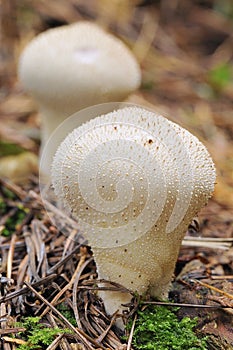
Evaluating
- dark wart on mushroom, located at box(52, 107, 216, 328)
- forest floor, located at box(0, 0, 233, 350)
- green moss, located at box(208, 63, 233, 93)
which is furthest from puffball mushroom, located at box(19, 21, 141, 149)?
green moss, located at box(208, 63, 233, 93)

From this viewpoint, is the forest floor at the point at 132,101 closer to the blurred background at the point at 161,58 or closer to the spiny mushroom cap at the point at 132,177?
the blurred background at the point at 161,58

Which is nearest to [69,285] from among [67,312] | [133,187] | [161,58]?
[67,312]

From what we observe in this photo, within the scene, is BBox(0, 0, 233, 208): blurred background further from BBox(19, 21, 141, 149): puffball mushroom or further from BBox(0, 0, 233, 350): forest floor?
BBox(19, 21, 141, 149): puffball mushroom

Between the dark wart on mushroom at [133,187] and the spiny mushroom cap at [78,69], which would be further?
the spiny mushroom cap at [78,69]

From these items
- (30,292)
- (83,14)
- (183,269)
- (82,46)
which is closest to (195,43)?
(83,14)

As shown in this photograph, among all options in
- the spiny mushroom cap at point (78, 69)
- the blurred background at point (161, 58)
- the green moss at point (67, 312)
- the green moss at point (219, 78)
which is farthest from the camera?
the green moss at point (219, 78)

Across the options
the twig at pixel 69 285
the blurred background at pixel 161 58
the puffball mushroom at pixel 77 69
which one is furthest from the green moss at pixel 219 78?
the twig at pixel 69 285
